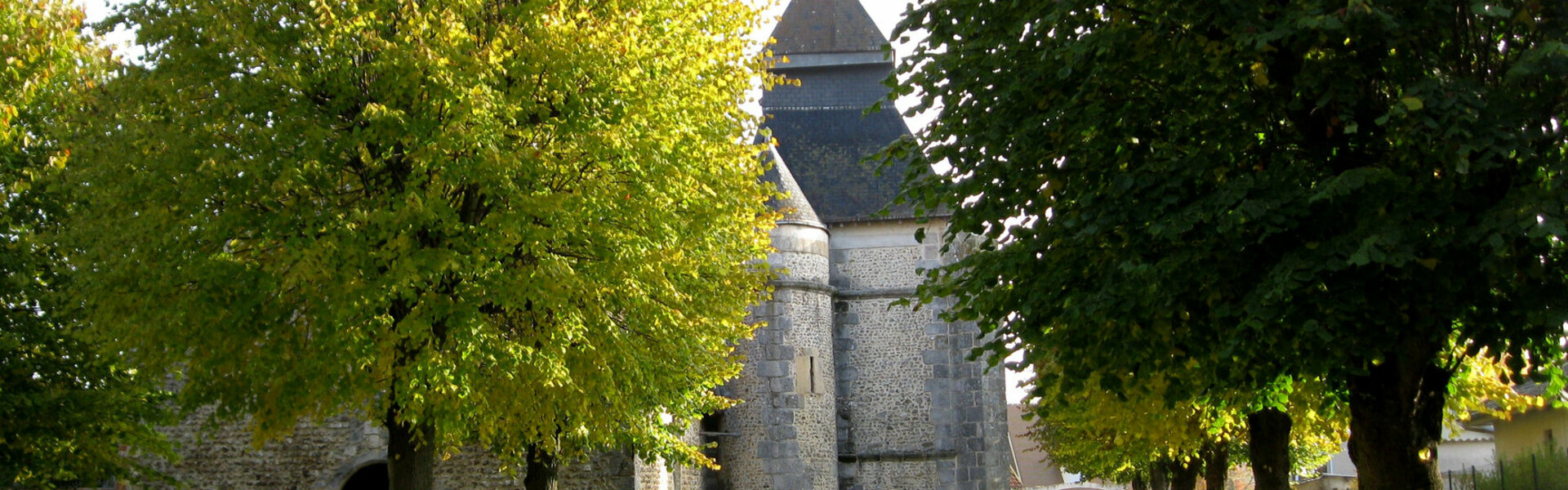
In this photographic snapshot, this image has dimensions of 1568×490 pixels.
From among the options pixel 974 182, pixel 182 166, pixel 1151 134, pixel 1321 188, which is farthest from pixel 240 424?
pixel 1321 188

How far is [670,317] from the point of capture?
1362cm

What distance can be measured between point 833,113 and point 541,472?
61.9 feet

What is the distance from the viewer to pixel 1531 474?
53.9 ft

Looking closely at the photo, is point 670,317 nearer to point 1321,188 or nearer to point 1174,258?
point 1174,258

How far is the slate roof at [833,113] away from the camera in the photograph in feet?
104

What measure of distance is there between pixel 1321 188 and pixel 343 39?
8.10 meters

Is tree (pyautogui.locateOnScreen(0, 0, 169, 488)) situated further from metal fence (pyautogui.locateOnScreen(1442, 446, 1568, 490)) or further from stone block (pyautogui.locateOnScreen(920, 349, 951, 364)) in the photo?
stone block (pyautogui.locateOnScreen(920, 349, 951, 364))

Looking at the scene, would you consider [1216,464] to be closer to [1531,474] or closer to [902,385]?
[1531,474]

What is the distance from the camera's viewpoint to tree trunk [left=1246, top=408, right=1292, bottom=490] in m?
13.9

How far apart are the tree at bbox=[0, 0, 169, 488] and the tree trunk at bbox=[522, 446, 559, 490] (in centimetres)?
387

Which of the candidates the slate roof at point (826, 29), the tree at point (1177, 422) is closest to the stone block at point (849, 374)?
the tree at point (1177, 422)

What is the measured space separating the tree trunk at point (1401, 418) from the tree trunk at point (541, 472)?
8.71 metres

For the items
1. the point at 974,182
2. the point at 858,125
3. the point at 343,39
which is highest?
the point at 858,125

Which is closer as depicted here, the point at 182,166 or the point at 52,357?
the point at 182,166
